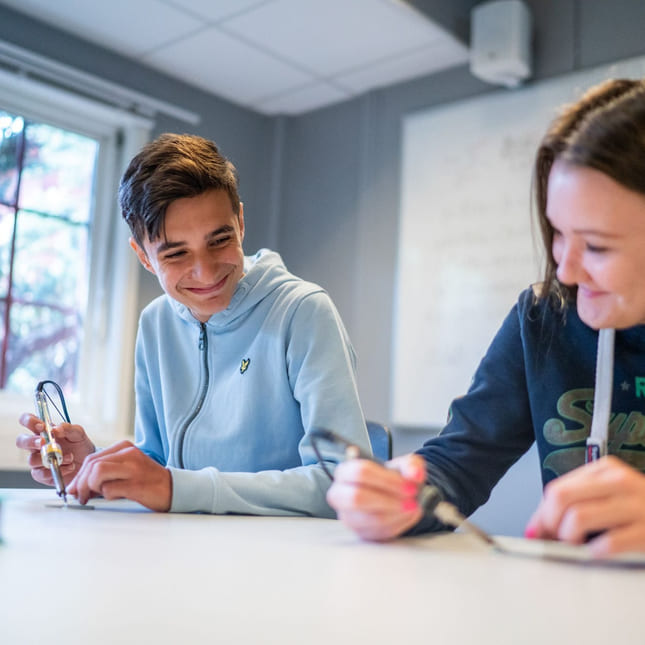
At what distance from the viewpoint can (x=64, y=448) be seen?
4.22 feet

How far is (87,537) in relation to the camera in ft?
2.49

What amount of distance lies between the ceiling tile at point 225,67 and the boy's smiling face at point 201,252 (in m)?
2.06

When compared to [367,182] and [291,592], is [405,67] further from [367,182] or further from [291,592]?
[291,592]

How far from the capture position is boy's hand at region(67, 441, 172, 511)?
1014 millimetres

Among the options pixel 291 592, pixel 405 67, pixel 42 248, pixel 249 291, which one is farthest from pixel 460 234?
pixel 291 592

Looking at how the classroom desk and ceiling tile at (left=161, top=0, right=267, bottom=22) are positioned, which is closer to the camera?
the classroom desk

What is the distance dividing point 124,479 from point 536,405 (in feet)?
1.93

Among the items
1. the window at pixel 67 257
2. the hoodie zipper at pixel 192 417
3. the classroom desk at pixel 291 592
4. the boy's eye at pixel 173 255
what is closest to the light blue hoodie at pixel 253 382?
the hoodie zipper at pixel 192 417

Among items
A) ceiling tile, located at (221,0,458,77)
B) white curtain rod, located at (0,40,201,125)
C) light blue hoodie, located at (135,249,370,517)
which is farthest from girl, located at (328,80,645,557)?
white curtain rod, located at (0,40,201,125)

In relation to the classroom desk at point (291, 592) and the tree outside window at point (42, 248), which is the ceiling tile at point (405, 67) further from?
the classroom desk at point (291, 592)

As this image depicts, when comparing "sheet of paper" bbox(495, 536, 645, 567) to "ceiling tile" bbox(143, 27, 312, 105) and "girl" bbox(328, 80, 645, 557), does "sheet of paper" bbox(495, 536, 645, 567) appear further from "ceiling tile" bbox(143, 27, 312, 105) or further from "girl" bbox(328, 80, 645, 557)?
"ceiling tile" bbox(143, 27, 312, 105)

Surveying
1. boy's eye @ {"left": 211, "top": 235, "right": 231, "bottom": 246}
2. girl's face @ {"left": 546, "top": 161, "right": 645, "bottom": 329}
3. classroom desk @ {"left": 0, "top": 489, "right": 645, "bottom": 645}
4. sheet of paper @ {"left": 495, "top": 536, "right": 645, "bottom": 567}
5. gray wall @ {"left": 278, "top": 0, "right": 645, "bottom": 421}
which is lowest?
classroom desk @ {"left": 0, "top": 489, "right": 645, "bottom": 645}

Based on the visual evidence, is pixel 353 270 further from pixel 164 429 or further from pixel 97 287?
pixel 164 429

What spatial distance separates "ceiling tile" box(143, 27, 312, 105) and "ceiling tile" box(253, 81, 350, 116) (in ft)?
0.23
